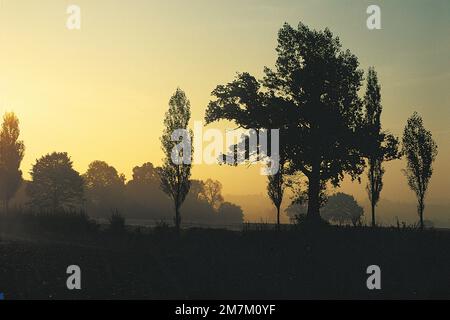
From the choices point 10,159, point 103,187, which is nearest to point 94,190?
point 103,187

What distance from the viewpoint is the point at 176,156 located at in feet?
138

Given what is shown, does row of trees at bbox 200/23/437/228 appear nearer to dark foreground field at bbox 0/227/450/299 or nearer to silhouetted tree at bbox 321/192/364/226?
dark foreground field at bbox 0/227/450/299

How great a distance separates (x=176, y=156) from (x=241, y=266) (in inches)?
974

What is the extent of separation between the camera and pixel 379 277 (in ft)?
55.9

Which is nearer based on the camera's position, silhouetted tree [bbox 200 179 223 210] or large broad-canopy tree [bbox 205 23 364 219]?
large broad-canopy tree [bbox 205 23 364 219]

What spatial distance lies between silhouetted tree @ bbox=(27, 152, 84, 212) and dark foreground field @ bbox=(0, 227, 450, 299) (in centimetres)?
5337

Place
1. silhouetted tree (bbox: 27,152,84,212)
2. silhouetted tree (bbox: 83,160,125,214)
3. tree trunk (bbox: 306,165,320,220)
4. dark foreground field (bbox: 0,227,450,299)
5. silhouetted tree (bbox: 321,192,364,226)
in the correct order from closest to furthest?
dark foreground field (bbox: 0,227,450,299) → tree trunk (bbox: 306,165,320,220) → silhouetted tree (bbox: 27,152,84,212) → silhouetted tree (bbox: 83,160,125,214) → silhouetted tree (bbox: 321,192,364,226)

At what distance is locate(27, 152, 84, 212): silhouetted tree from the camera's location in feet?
246

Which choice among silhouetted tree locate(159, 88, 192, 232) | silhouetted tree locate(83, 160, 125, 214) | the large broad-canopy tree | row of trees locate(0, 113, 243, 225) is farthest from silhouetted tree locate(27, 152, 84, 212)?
the large broad-canopy tree

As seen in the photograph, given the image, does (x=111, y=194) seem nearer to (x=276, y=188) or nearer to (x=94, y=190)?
(x=94, y=190)

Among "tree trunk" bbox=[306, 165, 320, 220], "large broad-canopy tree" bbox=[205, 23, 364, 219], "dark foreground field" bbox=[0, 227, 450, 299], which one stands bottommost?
"dark foreground field" bbox=[0, 227, 450, 299]
